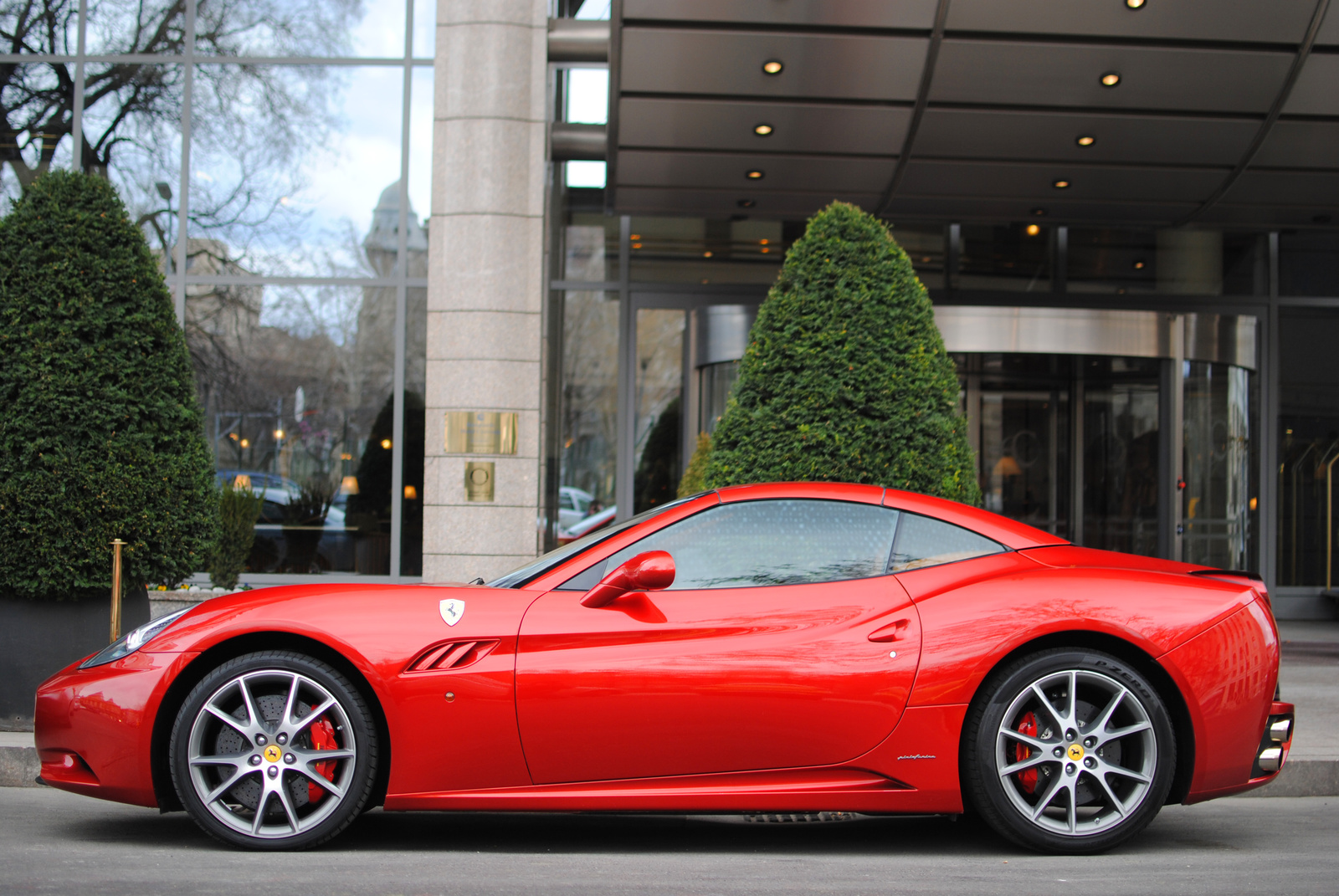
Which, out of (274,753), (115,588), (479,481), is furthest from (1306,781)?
(479,481)

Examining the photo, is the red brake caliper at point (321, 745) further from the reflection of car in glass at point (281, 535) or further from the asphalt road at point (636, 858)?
the reflection of car in glass at point (281, 535)

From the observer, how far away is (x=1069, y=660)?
376cm

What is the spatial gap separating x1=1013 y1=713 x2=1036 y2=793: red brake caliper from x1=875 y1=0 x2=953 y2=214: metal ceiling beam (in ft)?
21.3

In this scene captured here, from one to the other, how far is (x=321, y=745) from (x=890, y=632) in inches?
73.9

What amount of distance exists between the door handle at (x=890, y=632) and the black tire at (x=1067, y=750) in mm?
340

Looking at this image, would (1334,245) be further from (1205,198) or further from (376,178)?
(376,178)

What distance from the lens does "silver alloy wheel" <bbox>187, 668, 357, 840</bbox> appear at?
365cm

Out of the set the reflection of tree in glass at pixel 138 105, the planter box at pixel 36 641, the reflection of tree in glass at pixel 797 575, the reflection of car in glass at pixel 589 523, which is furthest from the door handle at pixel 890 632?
the reflection of tree in glass at pixel 138 105

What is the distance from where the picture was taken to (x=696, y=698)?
358 cm

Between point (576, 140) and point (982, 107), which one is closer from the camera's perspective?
point (982, 107)

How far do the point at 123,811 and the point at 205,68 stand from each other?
9188 mm

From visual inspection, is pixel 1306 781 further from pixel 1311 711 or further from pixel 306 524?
pixel 306 524

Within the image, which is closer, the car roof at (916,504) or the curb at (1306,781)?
the car roof at (916,504)

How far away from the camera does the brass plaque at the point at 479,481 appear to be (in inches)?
409
